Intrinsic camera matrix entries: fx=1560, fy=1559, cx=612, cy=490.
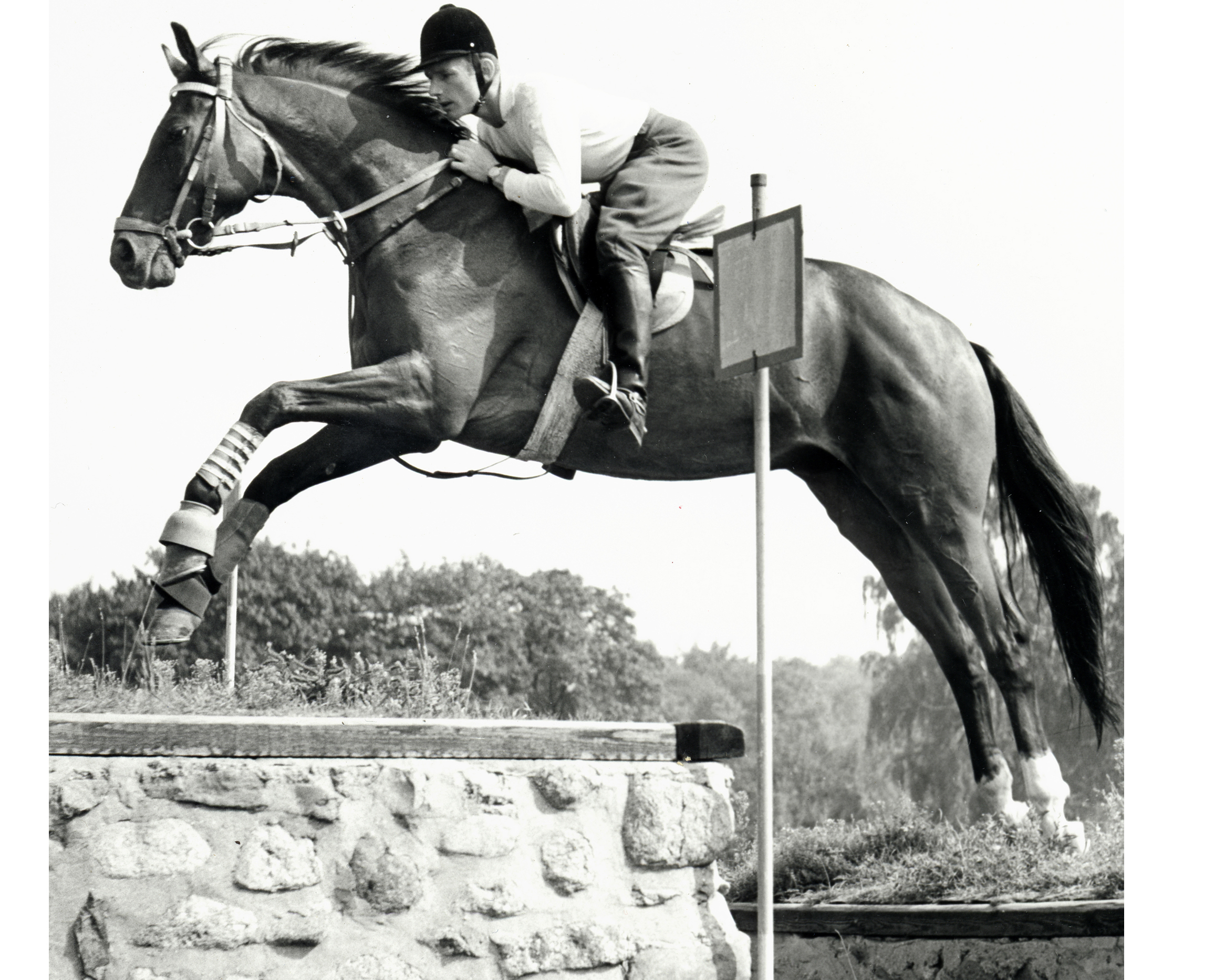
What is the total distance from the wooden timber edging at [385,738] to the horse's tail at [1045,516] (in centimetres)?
198

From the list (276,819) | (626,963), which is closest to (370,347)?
(276,819)

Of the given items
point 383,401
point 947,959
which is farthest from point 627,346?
point 947,959

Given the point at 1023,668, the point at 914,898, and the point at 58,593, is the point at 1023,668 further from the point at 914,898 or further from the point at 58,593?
the point at 58,593

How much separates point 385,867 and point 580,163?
92.4 inches

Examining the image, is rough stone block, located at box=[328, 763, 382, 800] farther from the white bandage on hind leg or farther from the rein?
the rein

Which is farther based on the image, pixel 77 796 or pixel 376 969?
pixel 376 969

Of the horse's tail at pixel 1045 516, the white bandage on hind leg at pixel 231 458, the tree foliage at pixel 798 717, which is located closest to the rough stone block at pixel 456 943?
the white bandage on hind leg at pixel 231 458

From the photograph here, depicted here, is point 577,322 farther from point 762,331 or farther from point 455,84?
point 762,331

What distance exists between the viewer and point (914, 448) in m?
Answer: 5.50

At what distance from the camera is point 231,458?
4.29m

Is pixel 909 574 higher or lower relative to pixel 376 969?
higher

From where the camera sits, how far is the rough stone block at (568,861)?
3906mm

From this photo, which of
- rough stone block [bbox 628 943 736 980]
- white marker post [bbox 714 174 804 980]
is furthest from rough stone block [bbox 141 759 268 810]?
white marker post [bbox 714 174 804 980]

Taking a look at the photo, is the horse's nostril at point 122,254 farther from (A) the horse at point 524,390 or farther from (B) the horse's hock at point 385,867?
(B) the horse's hock at point 385,867
